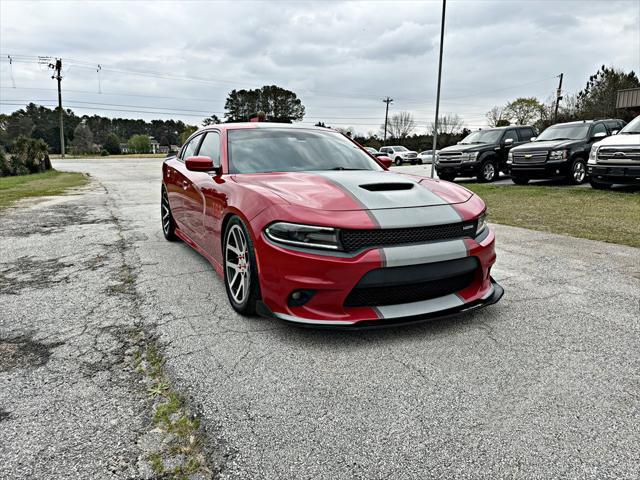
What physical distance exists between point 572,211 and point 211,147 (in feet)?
22.2

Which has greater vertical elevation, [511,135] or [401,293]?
[511,135]

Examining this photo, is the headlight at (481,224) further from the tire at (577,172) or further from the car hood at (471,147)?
the car hood at (471,147)

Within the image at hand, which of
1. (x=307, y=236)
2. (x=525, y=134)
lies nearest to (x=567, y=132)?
(x=525, y=134)

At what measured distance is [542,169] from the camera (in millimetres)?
12492

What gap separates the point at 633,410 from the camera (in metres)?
2.07

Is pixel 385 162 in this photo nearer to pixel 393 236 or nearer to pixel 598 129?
pixel 393 236

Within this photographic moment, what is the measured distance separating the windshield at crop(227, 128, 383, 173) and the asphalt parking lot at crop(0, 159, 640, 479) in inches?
43.9

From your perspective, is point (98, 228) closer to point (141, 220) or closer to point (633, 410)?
point (141, 220)

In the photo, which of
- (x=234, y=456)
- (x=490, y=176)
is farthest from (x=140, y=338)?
(x=490, y=176)

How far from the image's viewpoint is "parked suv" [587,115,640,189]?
9812mm

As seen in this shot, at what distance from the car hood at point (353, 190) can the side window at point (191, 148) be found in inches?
69.6

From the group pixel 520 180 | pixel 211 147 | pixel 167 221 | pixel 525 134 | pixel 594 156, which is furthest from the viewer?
pixel 525 134

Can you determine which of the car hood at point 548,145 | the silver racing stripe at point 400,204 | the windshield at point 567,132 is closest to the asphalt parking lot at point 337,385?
the silver racing stripe at point 400,204

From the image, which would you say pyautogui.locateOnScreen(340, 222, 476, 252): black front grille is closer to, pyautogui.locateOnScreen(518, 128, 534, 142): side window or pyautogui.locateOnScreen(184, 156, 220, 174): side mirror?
pyautogui.locateOnScreen(184, 156, 220, 174): side mirror
